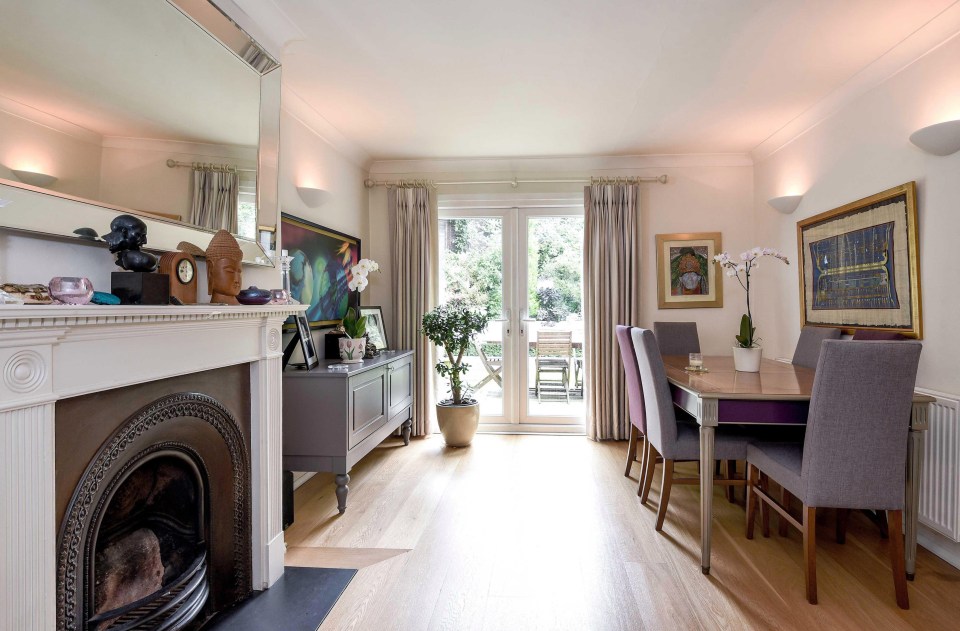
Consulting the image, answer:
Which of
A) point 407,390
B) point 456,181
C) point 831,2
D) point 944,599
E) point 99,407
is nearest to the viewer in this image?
point 99,407

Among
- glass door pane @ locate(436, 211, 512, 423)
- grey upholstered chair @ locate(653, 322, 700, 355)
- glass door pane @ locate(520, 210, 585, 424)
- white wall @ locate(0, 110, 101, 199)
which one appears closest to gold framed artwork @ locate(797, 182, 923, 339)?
grey upholstered chair @ locate(653, 322, 700, 355)

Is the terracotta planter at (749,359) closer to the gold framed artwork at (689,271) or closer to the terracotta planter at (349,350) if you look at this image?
the gold framed artwork at (689,271)

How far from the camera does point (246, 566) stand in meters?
2.00

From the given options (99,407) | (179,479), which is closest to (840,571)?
(179,479)

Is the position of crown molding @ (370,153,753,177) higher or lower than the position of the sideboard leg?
higher

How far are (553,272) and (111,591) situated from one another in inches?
146

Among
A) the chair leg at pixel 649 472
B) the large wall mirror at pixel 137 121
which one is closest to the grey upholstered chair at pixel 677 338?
the chair leg at pixel 649 472

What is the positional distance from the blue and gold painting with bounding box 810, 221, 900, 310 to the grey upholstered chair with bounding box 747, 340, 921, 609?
1099mm

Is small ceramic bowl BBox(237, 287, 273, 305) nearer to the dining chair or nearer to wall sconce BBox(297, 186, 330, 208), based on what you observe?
wall sconce BBox(297, 186, 330, 208)

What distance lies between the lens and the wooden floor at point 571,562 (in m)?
1.88

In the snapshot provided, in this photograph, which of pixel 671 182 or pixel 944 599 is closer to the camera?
pixel 944 599

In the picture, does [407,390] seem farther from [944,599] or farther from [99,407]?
[944,599]

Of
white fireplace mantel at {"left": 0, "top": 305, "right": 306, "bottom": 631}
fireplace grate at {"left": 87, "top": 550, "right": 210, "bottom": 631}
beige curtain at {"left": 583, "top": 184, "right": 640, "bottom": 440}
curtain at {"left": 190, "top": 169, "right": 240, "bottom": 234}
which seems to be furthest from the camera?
beige curtain at {"left": 583, "top": 184, "right": 640, "bottom": 440}

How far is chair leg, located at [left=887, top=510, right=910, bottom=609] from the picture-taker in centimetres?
191
